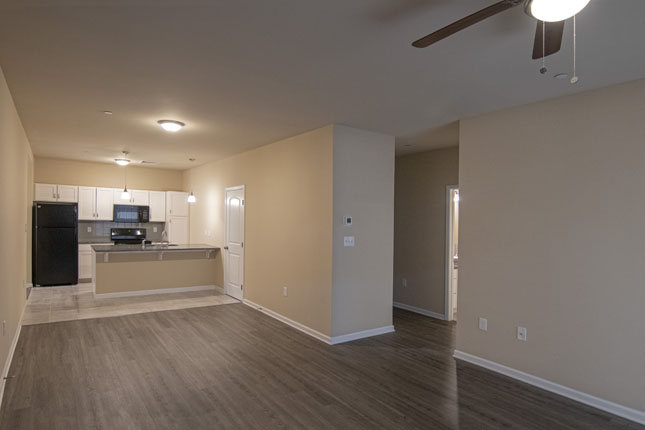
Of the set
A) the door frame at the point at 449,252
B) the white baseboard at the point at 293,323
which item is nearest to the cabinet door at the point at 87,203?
the white baseboard at the point at 293,323

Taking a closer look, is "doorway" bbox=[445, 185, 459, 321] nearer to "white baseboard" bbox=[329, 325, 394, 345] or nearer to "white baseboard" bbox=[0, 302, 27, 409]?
"white baseboard" bbox=[329, 325, 394, 345]

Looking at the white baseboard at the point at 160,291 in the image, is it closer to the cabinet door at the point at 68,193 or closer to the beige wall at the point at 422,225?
the cabinet door at the point at 68,193

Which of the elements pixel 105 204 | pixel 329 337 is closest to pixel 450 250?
pixel 329 337

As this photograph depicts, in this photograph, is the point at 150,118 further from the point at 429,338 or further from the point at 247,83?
the point at 429,338

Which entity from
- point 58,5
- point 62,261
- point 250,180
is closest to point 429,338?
point 250,180

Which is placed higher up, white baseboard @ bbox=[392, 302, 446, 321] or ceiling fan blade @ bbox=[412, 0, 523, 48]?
ceiling fan blade @ bbox=[412, 0, 523, 48]

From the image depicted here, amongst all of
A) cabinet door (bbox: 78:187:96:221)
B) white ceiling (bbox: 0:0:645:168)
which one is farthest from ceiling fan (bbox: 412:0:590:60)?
cabinet door (bbox: 78:187:96:221)

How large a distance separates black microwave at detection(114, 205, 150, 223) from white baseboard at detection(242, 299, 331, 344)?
13.0 feet

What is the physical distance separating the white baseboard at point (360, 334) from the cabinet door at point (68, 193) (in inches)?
266

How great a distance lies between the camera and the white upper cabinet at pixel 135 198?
855cm

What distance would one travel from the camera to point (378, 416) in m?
2.86

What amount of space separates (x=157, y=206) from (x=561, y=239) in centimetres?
829

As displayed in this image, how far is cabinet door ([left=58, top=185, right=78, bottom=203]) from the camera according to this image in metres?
7.92

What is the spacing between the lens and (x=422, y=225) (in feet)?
20.3
